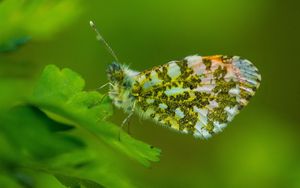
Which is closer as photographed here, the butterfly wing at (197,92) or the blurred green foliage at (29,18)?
the blurred green foliage at (29,18)

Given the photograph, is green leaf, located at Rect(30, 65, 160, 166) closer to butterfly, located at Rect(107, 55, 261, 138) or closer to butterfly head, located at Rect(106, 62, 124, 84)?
butterfly head, located at Rect(106, 62, 124, 84)

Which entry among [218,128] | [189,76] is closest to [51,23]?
[189,76]

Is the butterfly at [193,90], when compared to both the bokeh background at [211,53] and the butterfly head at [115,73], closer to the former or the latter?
the butterfly head at [115,73]

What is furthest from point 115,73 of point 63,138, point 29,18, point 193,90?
point 63,138

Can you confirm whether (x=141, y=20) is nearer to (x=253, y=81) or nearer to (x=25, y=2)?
(x=253, y=81)

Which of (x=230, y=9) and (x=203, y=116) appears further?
(x=230, y=9)

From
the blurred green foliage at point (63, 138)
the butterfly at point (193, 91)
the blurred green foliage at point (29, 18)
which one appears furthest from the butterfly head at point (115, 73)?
the blurred green foliage at point (63, 138)

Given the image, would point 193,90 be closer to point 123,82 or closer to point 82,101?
point 123,82

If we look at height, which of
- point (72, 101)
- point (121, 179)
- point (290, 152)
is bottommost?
point (121, 179)
